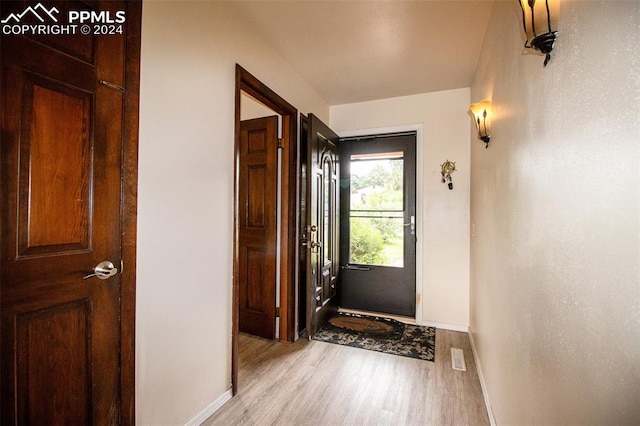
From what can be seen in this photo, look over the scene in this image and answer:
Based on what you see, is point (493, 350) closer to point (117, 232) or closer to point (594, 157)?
point (594, 157)

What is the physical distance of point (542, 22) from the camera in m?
0.86

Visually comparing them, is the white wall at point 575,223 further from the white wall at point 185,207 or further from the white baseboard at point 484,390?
the white wall at point 185,207

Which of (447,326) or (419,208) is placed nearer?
(447,326)

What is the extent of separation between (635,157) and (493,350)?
1.61 metres

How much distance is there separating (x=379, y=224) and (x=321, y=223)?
0.89 metres

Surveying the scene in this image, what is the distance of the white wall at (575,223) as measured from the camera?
54 cm

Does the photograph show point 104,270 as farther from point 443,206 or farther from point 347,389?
point 443,206

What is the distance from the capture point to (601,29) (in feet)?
2.05

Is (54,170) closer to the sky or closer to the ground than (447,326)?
A: closer to the sky

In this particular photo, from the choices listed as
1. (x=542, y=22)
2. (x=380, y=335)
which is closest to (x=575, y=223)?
(x=542, y=22)

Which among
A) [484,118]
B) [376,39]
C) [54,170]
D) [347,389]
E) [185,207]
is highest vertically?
[376,39]

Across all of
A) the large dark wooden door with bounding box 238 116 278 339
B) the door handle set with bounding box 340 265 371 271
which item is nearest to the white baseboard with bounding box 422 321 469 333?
the door handle set with bounding box 340 265 371 271

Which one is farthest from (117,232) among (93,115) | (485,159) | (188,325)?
(485,159)

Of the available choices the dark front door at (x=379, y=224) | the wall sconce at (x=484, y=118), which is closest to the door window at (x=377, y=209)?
the dark front door at (x=379, y=224)
